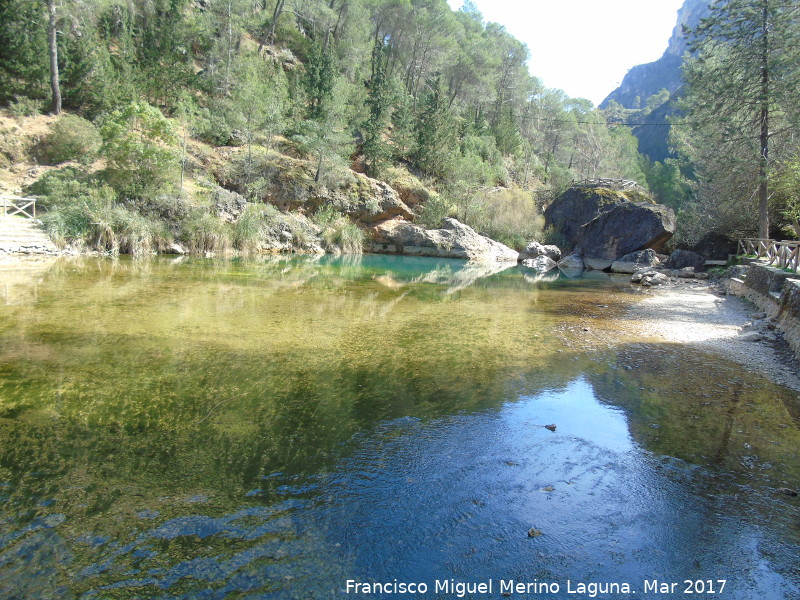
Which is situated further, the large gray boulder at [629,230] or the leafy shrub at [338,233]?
the large gray boulder at [629,230]

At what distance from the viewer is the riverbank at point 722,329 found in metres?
7.85

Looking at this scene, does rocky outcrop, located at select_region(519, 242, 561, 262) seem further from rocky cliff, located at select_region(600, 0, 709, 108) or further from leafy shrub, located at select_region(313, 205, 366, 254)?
rocky cliff, located at select_region(600, 0, 709, 108)

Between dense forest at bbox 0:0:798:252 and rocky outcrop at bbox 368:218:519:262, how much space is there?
8.77 ft

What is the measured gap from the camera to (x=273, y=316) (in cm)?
978

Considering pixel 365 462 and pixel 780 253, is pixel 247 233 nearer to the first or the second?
pixel 365 462

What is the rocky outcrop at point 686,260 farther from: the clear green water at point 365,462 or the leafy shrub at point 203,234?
the leafy shrub at point 203,234

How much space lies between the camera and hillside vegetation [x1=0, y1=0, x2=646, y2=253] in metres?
21.8

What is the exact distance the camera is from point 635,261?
1164 inches

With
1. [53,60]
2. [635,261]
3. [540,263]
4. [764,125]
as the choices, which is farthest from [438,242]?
[53,60]

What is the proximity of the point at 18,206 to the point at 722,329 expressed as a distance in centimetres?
2489

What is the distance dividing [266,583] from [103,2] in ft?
138

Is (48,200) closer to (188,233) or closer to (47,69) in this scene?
(188,233)

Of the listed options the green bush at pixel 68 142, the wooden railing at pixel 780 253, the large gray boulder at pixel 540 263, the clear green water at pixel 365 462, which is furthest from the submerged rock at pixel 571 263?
the green bush at pixel 68 142

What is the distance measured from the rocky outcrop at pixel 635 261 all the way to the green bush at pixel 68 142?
3017 cm
